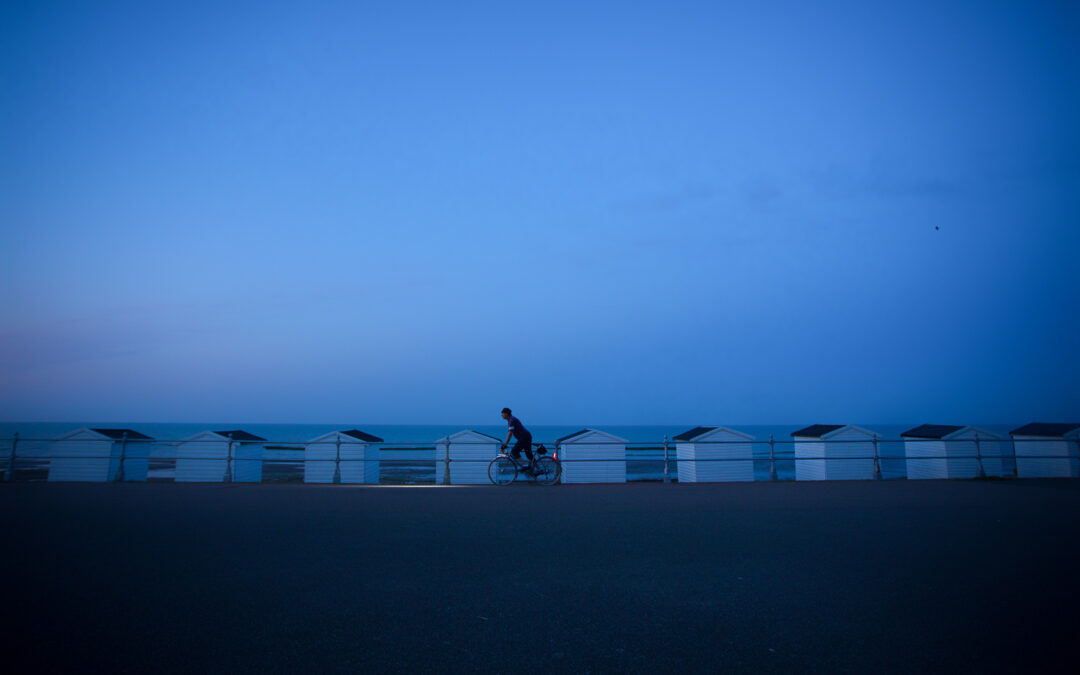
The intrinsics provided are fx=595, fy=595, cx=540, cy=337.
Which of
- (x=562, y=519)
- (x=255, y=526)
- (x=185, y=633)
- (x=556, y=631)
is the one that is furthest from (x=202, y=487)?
(x=556, y=631)

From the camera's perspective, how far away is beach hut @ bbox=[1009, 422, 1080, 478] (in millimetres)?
16078

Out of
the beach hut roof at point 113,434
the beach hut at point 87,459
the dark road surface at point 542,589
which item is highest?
the beach hut roof at point 113,434

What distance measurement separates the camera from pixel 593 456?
1661 centimetres

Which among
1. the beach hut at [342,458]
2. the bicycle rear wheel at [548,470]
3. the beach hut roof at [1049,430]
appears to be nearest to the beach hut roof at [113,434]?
the beach hut at [342,458]

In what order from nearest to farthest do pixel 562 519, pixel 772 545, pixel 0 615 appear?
1. pixel 0 615
2. pixel 772 545
3. pixel 562 519

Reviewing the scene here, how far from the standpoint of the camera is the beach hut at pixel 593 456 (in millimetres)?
16562

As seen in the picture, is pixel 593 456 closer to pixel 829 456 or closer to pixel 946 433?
pixel 829 456

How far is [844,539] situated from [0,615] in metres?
8.24

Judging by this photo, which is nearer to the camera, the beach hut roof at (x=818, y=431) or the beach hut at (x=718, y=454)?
the beach hut at (x=718, y=454)

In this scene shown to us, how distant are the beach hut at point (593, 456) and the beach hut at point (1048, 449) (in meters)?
10.7

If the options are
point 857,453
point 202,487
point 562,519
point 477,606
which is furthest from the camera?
point 857,453

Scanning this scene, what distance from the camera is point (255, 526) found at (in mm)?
8242

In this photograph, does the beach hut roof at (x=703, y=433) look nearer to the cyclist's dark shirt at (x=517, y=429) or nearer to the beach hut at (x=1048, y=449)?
the cyclist's dark shirt at (x=517, y=429)

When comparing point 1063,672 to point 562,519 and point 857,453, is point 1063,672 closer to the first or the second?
point 562,519
